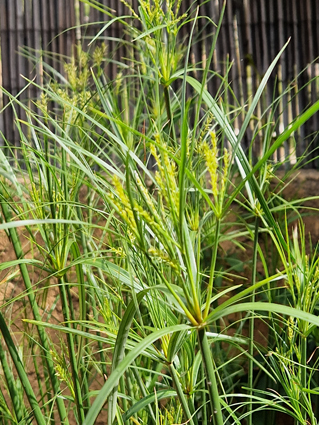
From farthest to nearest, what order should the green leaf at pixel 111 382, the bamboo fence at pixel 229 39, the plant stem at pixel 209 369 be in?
the bamboo fence at pixel 229 39
the plant stem at pixel 209 369
the green leaf at pixel 111 382

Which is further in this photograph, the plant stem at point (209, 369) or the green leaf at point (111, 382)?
the plant stem at point (209, 369)

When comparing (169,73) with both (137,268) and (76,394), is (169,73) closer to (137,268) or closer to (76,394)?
(137,268)

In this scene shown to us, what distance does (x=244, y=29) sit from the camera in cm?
186

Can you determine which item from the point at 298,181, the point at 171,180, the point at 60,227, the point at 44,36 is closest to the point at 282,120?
the point at 298,181

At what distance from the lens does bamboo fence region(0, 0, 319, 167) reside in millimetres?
1816

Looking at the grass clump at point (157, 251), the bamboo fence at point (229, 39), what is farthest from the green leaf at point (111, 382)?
the bamboo fence at point (229, 39)

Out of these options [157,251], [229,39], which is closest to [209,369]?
[157,251]

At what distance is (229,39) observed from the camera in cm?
185

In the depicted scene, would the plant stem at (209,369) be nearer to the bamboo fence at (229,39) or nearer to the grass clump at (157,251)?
the grass clump at (157,251)

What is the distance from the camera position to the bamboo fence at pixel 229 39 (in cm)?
182

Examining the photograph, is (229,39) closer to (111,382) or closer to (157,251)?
(157,251)

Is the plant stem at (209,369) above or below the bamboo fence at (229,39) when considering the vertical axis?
below

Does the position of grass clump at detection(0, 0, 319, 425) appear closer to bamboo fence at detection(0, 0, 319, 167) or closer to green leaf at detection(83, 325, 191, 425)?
green leaf at detection(83, 325, 191, 425)

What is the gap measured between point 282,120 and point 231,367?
0.95 meters
